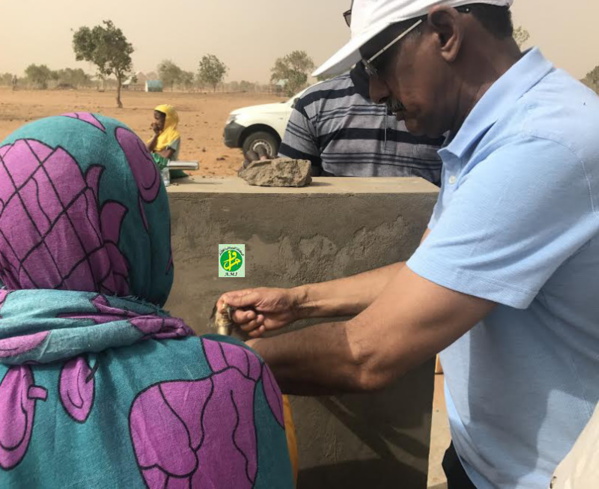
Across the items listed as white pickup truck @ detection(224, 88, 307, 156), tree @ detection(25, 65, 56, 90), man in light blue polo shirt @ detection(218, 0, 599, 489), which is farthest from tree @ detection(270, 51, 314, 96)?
man in light blue polo shirt @ detection(218, 0, 599, 489)

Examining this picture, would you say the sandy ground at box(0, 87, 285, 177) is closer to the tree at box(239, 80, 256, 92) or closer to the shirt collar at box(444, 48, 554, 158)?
the shirt collar at box(444, 48, 554, 158)

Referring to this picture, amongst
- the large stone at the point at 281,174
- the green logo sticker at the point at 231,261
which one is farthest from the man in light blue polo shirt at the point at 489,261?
the green logo sticker at the point at 231,261

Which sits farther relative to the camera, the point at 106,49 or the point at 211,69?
the point at 211,69

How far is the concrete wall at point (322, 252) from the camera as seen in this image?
7.67ft

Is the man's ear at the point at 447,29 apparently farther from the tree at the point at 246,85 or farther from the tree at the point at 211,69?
the tree at the point at 246,85

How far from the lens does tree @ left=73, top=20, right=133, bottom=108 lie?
113 feet

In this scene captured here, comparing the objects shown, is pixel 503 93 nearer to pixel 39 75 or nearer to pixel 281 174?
pixel 281 174

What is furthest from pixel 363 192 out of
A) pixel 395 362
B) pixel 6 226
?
pixel 6 226

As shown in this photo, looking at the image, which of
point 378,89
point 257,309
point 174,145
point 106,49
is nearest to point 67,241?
point 257,309

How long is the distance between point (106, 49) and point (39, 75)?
884 inches

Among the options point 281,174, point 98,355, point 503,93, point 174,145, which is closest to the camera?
point 98,355

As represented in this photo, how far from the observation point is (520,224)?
119 centimetres

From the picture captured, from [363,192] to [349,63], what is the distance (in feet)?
2.09

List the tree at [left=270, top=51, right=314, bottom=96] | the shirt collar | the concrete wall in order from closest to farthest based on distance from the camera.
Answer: the shirt collar
the concrete wall
the tree at [left=270, top=51, right=314, bottom=96]
